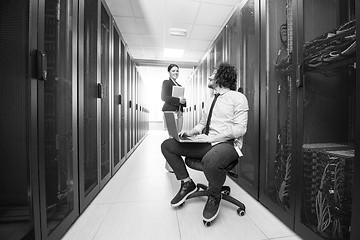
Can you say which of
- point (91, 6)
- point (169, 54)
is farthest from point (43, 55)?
point (169, 54)

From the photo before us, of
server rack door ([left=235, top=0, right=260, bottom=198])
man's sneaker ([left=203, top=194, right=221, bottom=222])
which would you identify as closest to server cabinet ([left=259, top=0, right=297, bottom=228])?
server rack door ([left=235, top=0, right=260, bottom=198])

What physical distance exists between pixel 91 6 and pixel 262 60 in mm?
1530

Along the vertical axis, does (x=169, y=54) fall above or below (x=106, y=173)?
above

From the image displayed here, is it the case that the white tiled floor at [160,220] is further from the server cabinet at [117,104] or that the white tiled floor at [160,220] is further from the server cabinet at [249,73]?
the server cabinet at [117,104]

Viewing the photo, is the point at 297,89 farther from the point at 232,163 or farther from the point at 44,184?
the point at 44,184

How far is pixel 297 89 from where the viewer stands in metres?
1.12

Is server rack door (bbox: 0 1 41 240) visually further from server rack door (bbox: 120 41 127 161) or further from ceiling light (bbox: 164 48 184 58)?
ceiling light (bbox: 164 48 184 58)

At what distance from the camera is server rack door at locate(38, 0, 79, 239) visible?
2.94 ft

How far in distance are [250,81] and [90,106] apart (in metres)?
1.54

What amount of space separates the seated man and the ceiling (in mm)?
2254

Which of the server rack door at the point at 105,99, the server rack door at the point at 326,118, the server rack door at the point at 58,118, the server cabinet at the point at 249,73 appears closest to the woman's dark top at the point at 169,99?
the server rack door at the point at 105,99

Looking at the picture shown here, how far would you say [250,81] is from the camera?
1.86m

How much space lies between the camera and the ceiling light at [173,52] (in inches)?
204

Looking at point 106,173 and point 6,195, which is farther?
point 106,173
